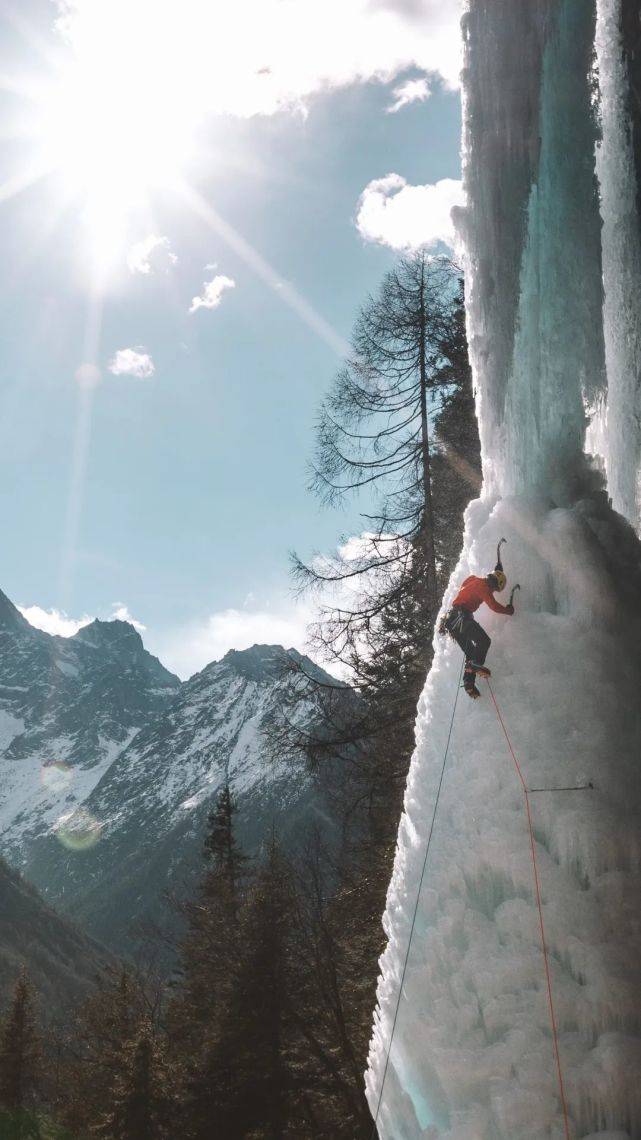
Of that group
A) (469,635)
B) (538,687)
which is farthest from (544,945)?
(469,635)

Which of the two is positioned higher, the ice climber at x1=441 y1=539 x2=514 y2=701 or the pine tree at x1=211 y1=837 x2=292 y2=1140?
the ice climber at x1=441 y1=539 x2=514 y2=701

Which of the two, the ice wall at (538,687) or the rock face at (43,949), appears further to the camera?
the rock face at (43,949)

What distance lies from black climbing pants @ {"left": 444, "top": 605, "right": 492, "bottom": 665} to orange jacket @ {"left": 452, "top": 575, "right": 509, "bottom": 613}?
0.11 ft

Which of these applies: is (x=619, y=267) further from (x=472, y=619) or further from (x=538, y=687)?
(x=538, y=687)

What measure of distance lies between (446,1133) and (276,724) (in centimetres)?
603

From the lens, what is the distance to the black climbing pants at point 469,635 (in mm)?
3168

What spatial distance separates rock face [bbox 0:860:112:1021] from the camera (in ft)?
275

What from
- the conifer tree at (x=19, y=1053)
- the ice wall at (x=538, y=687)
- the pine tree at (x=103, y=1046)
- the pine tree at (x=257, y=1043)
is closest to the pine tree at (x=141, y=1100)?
the pine tree at (x=257, y=1043)

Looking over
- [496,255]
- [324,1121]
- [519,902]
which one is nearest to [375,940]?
[324,1121]

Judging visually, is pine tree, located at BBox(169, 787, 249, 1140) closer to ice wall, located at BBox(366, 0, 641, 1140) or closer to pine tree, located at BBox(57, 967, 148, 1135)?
pine tree, located at BBox(57, 967, 148, 1135)

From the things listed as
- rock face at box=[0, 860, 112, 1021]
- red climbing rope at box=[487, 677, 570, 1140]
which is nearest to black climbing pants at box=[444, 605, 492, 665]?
red climbing rope at box=[487, 677, 570, 1140]

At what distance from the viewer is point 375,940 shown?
8.31 metres

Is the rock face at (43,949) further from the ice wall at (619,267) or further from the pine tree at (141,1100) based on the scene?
the ice wall at (619,267)

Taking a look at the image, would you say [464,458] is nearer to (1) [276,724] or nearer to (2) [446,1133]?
(1) [276,724]
